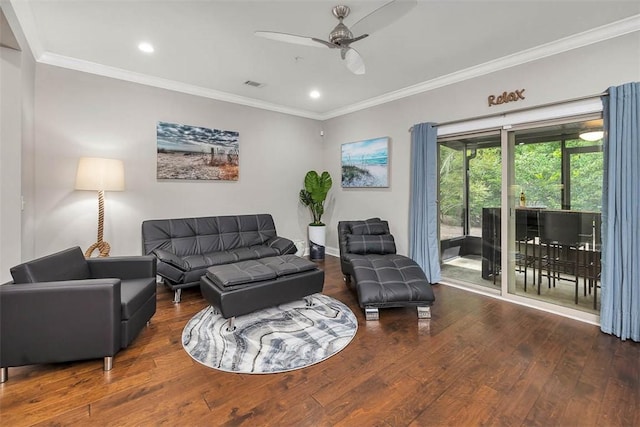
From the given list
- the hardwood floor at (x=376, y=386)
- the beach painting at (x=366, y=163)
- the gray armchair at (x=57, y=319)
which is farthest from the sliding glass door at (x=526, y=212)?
the gray armchair at (x=57, y=319)

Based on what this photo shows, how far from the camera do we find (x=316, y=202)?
5.81m

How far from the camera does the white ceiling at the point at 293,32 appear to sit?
2584 mm

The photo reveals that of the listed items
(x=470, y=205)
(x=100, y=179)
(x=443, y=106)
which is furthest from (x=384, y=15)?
(x=100, y=179)

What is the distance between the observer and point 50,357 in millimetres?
2053

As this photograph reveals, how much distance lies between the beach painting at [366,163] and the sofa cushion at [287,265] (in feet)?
7.67

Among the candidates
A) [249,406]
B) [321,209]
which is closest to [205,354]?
[249,406]

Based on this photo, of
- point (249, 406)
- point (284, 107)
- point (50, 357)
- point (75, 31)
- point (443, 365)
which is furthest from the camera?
point (284, 107)

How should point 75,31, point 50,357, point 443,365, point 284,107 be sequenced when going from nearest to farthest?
point 50,357, point 443,365, point 75,31, point 284,107

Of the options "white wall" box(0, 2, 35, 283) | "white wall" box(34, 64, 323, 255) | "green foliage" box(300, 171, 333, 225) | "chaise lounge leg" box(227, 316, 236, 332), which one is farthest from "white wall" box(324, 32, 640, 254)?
"white wall" box(0, 2, 35, 283)

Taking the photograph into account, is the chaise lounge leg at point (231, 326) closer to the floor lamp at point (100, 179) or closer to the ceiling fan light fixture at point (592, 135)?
the floor lamp at point (100, 179)

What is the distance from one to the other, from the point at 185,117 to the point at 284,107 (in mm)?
1804

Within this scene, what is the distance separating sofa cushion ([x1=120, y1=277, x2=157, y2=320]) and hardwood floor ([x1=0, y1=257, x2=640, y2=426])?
35 centimetres

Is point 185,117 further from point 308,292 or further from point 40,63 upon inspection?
point 308,292

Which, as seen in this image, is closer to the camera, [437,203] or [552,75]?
[552,75]
